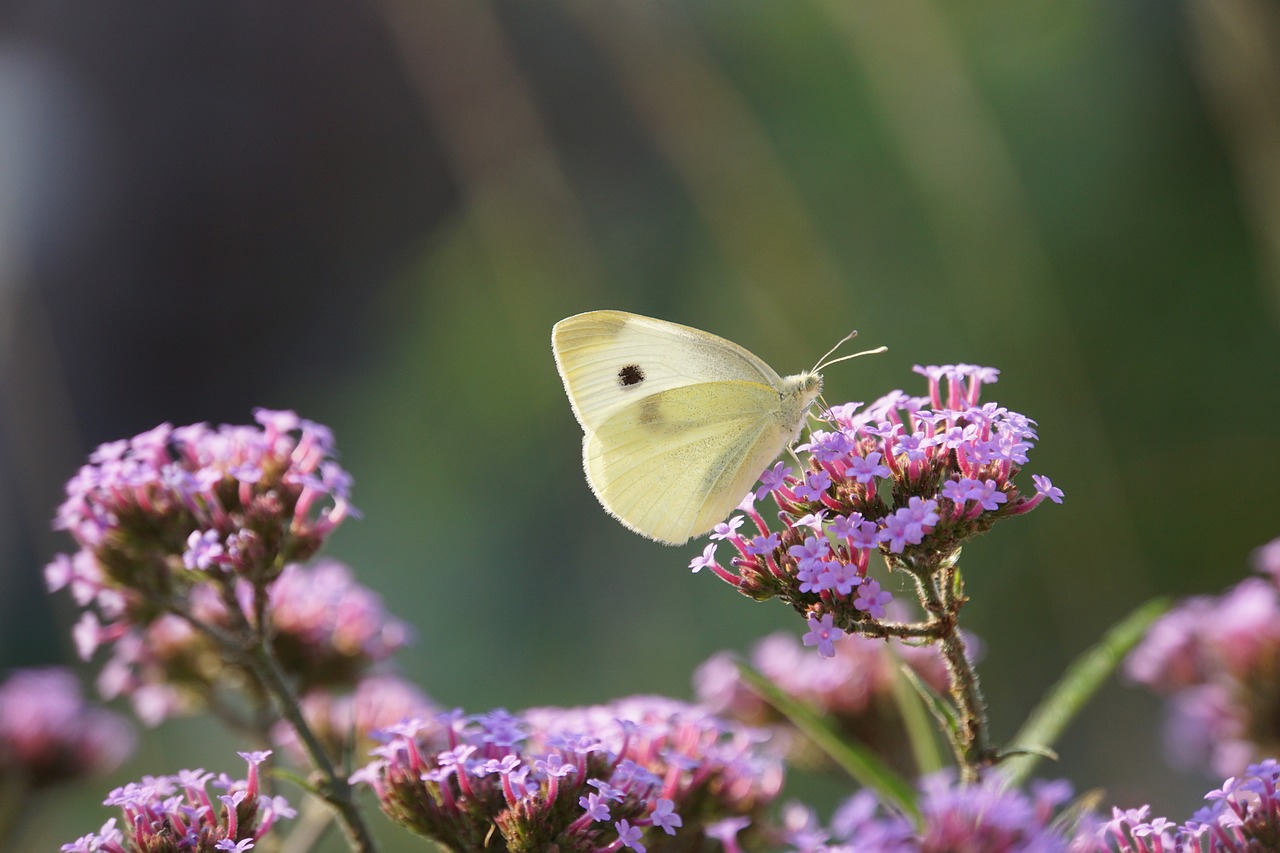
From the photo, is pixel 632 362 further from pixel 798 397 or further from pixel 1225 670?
pixel 1225 670

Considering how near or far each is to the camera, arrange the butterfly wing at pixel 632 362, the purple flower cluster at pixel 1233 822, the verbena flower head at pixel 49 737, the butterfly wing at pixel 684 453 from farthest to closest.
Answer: the verbena flower head at pixel 49 737
the butterfly wing at pixel 632 362
the butterfly wing at pixel 684 453
the purple flower cluster at pixel 1233 822

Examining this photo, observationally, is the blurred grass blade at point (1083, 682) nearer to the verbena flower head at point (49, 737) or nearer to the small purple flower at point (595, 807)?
the small purple flower at point (595, 807)

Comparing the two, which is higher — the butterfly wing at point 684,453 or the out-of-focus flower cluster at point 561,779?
the butterfly wing at point 684,453

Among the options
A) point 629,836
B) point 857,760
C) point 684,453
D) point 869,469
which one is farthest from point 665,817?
point 684,453

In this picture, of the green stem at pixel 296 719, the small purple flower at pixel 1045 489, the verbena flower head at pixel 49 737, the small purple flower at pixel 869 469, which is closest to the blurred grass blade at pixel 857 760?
the small purple flower at pixel 869 469

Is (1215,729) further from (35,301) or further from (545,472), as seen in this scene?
(35,301)

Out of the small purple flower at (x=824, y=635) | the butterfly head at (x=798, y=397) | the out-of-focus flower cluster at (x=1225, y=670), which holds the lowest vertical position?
the out-of-focus flower cluster at (x=1225, y=670)

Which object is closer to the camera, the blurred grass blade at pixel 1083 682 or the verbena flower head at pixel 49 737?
the blurred grass blade at pixel 1083 682
